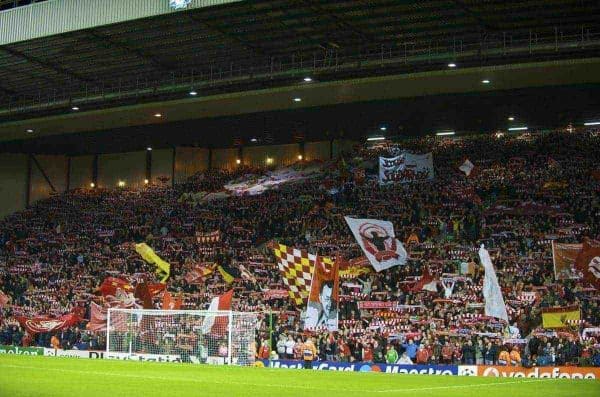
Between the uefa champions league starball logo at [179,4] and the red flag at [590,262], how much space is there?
1594cm

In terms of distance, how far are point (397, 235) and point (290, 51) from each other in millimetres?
8906

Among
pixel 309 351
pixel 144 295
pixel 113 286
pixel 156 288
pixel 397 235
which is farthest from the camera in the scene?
pixel 113 286

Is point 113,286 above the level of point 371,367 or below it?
above

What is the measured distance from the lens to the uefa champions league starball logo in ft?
103

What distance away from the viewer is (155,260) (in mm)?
41156

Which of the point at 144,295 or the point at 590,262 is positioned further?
the point at 144,295

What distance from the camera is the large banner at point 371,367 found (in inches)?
1048

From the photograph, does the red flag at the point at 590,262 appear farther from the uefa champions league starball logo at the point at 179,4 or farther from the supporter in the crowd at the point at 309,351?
the uefa champions league starball logo at the point at 179,4

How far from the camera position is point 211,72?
39.2m

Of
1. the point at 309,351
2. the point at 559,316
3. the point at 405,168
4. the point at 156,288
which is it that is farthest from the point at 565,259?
the point at 156,288

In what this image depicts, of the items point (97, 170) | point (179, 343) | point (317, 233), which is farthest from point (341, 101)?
point (97, 170)

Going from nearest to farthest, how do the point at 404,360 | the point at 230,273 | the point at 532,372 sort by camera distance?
the point at 532,372 → the point at 404,360 → the point at 230,273

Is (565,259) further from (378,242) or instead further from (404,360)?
(378,242)

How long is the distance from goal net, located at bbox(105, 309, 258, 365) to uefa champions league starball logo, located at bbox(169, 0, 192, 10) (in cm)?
1055
